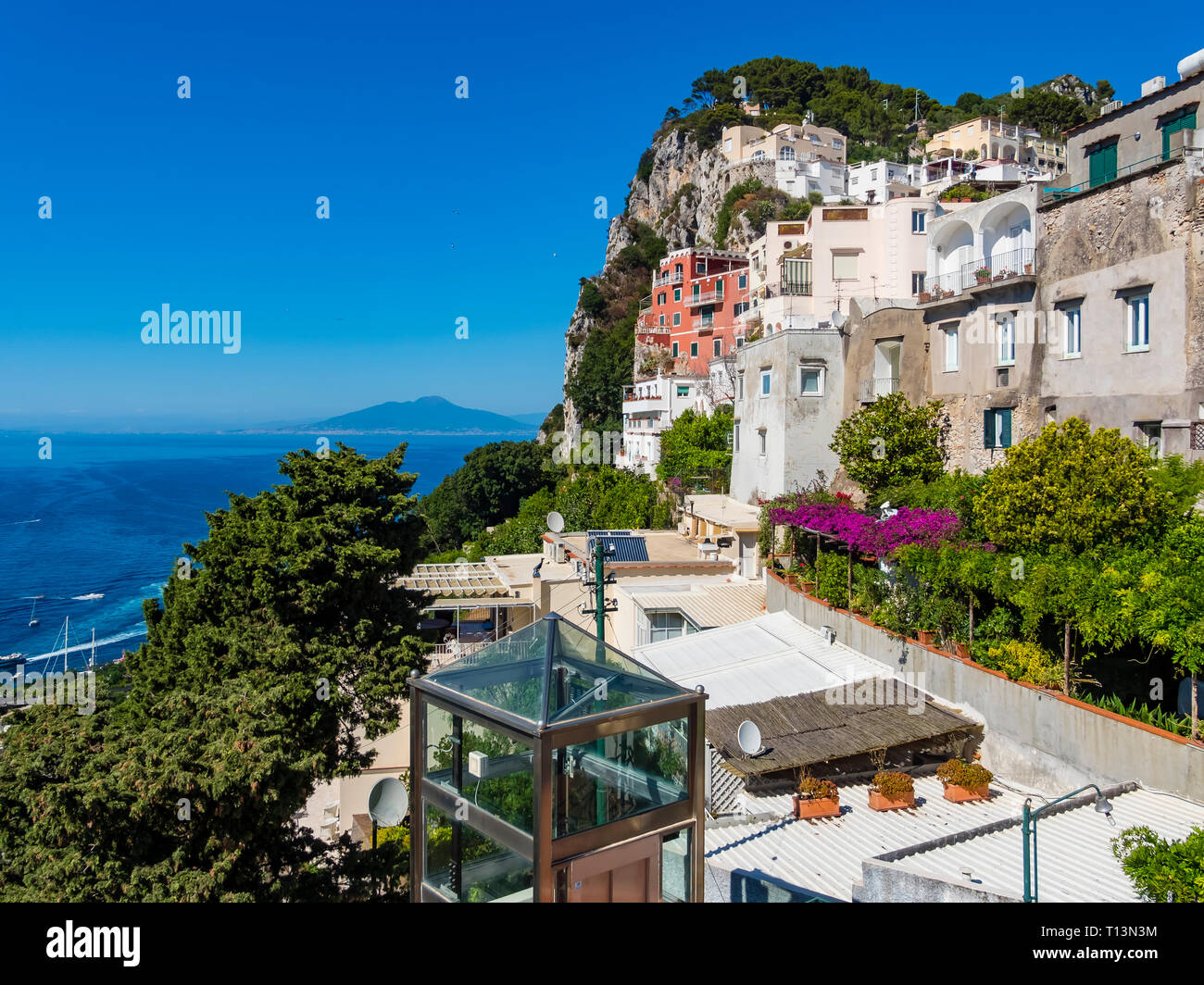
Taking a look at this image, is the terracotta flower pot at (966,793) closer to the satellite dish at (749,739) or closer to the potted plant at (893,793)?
the potted plant at (893,793)

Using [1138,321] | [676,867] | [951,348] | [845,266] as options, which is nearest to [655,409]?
[845,266]

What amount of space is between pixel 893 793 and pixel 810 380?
15.7 meters

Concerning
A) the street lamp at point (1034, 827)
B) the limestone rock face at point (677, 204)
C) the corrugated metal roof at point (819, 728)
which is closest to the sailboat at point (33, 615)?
the limestone rock face at point (677, 204)

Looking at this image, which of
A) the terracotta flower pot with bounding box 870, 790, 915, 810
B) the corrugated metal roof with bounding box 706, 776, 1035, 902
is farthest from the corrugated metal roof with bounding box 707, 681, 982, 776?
the terracotta flower pot with bounding box 870, 790, 915, 810

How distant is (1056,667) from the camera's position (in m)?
13.2

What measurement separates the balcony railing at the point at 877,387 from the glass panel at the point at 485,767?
21.6m

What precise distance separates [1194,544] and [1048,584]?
208 centimetres

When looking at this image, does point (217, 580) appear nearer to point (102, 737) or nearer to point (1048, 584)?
point (102, 737)

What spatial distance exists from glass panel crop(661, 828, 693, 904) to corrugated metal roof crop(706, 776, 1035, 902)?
4134 millimetres

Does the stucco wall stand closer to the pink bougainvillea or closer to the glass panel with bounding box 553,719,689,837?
the pink bougainvillea

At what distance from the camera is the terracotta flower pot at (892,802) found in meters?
12.1

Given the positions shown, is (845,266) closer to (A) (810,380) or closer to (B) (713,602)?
(A) (810,380)

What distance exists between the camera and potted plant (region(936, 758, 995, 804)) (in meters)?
12.3
